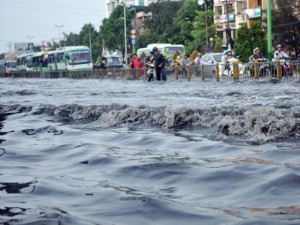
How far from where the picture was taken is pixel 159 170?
5906 mm

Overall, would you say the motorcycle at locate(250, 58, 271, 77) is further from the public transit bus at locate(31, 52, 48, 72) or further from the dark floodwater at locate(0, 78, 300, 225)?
the public transit bus at locate(31, 52, 48, 72)

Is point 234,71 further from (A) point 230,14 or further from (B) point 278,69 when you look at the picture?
(A) point 230,14

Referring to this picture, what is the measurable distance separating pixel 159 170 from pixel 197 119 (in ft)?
13.2

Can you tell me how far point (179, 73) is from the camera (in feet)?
104

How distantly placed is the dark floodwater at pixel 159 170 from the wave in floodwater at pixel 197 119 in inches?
0.7

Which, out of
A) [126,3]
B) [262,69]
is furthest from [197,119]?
[126,3]

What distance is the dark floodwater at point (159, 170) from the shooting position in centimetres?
430

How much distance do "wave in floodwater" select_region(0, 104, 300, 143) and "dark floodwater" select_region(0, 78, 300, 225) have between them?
0.02m

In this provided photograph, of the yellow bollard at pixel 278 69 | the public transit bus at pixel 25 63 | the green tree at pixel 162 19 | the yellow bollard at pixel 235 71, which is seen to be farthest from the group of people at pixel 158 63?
the green tree at pixel 162 19

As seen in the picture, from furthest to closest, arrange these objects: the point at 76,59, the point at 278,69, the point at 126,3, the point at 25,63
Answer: the point at 126,3, the point at 25,63, the point at 76,59, the point at 278,69

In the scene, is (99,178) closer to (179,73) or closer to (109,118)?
(109,118)

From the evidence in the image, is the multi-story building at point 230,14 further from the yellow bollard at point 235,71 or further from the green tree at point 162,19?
the yellow bollard at point 235,71

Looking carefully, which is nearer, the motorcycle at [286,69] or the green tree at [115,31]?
the motorcycle at [286,69]

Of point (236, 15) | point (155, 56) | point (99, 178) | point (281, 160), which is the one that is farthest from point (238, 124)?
point (236, 15)
